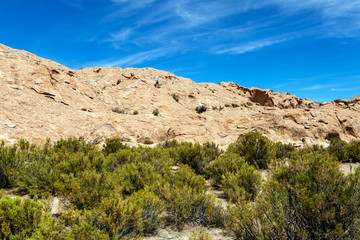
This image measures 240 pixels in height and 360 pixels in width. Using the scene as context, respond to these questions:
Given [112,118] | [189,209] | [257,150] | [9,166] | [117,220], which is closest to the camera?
[117,220]

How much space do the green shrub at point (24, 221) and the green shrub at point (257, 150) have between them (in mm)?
7970

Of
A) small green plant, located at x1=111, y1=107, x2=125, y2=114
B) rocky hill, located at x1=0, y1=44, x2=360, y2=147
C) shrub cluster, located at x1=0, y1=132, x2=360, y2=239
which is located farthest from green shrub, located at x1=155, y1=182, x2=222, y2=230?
small green plant, located at x1=111, y1=107, x2=125, y2=114

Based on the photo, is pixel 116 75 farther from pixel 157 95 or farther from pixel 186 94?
pixel 186 94

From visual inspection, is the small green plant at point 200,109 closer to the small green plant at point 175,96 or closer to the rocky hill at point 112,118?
the rocky hill at point 112,118

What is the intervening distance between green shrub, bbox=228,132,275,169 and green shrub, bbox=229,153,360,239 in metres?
5.88

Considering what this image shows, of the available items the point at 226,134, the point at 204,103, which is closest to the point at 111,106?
the point at 226,134

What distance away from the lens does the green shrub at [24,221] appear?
281cm

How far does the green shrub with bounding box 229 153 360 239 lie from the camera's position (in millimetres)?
2822

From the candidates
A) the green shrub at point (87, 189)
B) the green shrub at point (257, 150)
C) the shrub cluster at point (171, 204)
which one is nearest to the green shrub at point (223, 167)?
the shrub cluster at point (171, 204)

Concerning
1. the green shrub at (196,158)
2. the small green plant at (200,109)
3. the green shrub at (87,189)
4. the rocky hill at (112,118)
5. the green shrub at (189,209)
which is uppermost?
the small green plant at (200,109)

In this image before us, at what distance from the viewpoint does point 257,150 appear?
9.66 m

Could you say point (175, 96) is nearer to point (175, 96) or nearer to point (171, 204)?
point (175, 96)

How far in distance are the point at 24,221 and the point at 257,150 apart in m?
8.81

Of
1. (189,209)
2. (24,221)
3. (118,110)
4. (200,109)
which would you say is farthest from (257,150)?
(200,109)
